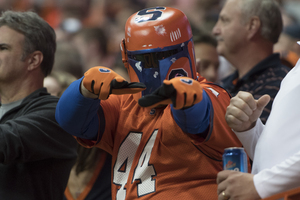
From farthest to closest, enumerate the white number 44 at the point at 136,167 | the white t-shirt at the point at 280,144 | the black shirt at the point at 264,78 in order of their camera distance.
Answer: the black shirt at the point at 264,78 < the white number 44 at the point at 136,167 < the white t-shirt at the point at 280,144

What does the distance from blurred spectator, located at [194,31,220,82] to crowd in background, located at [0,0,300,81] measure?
3.9 inches

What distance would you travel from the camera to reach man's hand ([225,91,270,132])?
64.7 inches

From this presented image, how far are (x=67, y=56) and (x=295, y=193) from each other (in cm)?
297

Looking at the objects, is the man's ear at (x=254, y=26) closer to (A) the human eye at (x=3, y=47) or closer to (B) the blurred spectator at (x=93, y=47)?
(A) the human eye at (x=3, y=47)

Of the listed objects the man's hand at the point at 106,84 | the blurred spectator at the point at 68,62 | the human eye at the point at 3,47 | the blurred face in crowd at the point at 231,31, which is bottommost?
the blurred spectator at the point at 68,62

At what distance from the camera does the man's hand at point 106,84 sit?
164 centimetres

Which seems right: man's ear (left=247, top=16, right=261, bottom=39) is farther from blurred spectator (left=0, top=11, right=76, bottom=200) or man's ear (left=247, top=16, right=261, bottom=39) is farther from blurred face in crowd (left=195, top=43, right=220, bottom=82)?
blurred spectator (left=0, top=11, right=76, bottom=200)

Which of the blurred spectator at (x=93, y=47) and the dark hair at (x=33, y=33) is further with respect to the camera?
the blurred spectator at (x=93, y=47)

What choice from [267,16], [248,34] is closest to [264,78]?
[248,34]

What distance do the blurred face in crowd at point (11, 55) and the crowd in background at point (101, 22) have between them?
1.08 meters

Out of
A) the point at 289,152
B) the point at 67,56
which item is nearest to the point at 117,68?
the point at 67,56

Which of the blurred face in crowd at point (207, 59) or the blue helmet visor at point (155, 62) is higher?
the blue helmet visor at point (155, 62)

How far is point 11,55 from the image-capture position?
8.49 feet

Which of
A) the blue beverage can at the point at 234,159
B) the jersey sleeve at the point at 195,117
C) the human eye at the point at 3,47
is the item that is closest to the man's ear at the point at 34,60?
the human eye at the point at 3,47
